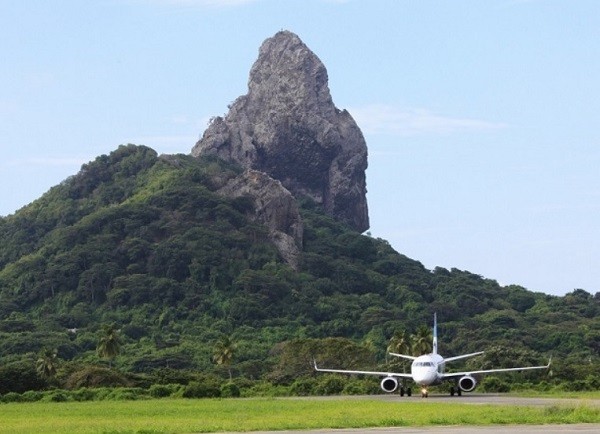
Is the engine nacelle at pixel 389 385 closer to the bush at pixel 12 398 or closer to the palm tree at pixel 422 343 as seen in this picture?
the bush at pixel 12 398

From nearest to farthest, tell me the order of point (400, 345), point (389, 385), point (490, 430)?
point (490, 430)
point (389, 385)
point (400, 345)

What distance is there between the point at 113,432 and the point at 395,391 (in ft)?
141

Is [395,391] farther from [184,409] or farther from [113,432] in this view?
[113,432]

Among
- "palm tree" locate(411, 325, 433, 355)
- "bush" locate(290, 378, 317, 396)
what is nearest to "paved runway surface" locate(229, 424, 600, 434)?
"bush" locate(290, 378, 317, 396)

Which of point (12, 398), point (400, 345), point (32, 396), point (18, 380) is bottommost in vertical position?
point (12, 398)

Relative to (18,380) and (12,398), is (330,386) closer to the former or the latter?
(18,380)

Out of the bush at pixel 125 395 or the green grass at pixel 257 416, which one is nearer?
the green grass at pixel 257 416

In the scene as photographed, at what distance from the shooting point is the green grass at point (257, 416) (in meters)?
48.3

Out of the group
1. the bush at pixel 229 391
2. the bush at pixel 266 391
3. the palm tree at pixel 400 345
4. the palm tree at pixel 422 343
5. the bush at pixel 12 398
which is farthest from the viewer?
the palm tree at pixel 400 345

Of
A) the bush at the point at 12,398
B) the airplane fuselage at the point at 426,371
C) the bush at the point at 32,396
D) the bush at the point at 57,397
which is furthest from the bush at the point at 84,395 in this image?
the airplane fuselage at the point at 426,371

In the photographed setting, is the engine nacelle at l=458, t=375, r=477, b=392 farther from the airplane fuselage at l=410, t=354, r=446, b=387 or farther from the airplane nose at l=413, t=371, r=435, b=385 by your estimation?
the airplane nose at l=413, t=371, r=435, b=385

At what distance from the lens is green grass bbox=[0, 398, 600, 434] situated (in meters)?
48.3

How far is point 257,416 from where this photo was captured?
185 feet

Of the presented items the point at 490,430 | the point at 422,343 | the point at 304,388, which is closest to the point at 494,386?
the point at 304,388
